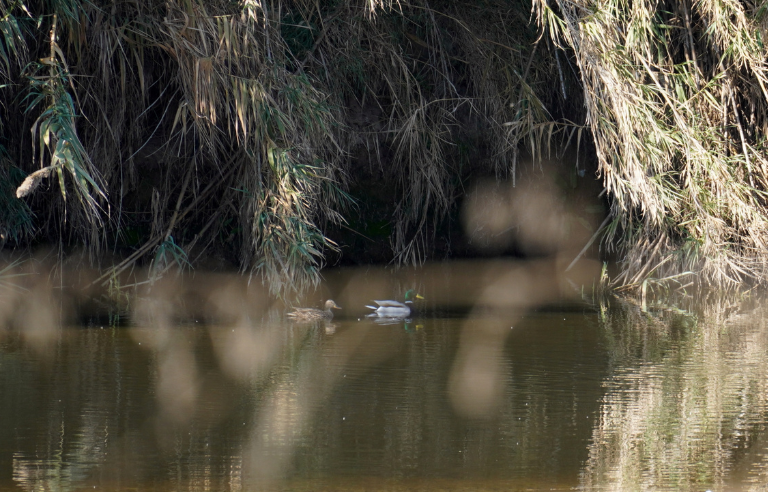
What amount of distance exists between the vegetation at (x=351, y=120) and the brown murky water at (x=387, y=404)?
3.46ft

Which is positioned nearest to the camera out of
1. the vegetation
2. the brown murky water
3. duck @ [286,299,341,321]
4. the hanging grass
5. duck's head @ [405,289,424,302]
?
the brown murky water

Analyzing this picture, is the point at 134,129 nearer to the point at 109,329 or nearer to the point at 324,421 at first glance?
the point at 109,329

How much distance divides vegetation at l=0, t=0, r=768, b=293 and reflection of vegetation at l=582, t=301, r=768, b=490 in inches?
46.8

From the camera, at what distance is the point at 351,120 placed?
376 inches

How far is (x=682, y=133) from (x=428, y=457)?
476 cm

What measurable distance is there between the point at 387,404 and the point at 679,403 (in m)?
1.62

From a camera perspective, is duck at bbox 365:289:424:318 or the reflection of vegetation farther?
duck at bbox 365:289:424:318

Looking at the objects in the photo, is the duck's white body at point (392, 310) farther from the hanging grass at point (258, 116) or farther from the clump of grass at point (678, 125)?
the clump of grass at point (678, 125)

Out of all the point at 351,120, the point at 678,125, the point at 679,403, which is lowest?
the point at 679,403

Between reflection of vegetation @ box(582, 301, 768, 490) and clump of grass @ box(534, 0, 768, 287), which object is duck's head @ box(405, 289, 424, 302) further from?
clump of grass @ box(534, 0, 768, 287)

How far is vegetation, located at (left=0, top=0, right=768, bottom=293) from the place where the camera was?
7.29 meters

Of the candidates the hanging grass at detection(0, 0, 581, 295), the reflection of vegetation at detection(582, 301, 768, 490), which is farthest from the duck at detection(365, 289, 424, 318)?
the reflection of vegetation at detection(582, 301, 768, 490)

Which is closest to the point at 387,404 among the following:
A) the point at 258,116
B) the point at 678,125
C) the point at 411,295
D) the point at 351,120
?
the point at 258,116

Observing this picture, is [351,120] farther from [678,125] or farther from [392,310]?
[678,125]
